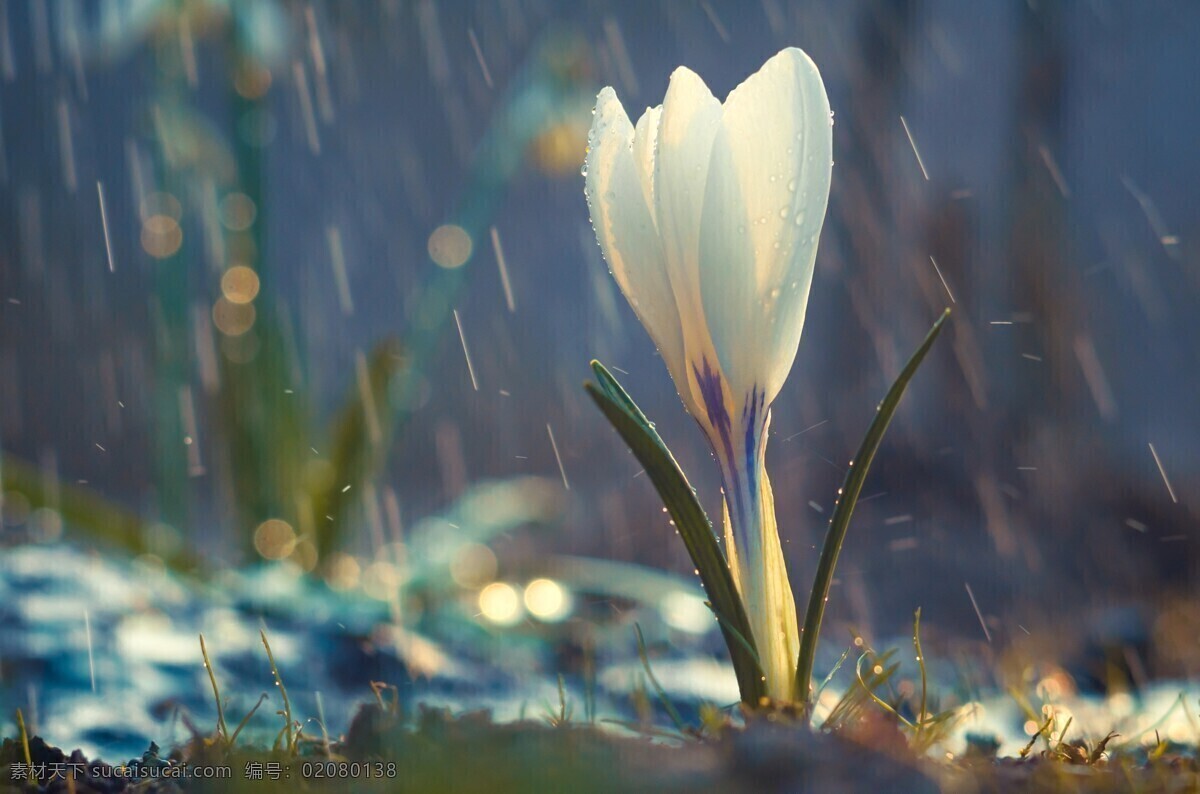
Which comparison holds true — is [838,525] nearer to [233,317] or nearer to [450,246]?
[233,317]

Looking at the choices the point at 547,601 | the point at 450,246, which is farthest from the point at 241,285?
the point at 547,601

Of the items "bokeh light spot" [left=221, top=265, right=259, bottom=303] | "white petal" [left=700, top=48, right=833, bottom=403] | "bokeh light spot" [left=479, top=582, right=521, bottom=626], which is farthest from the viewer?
"bokeh light spot" [left=221, top=265, right=259, bottom=303]

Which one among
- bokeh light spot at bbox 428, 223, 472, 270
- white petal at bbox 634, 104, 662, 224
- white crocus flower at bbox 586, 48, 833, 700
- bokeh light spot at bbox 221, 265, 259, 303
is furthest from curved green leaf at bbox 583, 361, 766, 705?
bokeh light spot at bbox 221, 265, 259, 303

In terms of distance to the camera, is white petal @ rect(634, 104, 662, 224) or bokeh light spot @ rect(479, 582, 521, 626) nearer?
white petal @ rect(634, 104, 662, 224)

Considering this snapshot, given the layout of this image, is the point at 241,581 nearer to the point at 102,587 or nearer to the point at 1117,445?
the point at 102,587

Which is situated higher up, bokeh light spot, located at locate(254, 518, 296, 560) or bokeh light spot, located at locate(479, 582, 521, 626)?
bokeh light spot, located at locate(254, 518, 296, 560)

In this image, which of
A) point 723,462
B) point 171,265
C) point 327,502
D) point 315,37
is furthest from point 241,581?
point 315,37

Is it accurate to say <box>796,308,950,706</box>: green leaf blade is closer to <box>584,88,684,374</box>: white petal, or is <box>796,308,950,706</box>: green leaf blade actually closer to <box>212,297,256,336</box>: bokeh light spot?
<box>584,88,684,374</box>: white petal
